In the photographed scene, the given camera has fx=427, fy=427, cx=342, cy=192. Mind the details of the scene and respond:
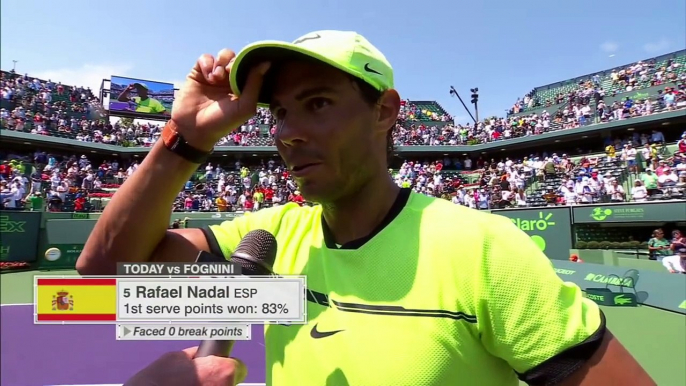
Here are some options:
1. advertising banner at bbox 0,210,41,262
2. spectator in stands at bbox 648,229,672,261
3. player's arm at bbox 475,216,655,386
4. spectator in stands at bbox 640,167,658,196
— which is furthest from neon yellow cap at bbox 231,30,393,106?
spectator in stands at bbox 640,167,658,196

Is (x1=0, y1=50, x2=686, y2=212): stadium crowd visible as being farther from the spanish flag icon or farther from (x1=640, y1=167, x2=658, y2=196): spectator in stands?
the spanish flag icon

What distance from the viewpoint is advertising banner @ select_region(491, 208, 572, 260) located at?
655 inches

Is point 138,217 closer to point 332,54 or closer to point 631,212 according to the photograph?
point 332,54

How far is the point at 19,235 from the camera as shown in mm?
16188

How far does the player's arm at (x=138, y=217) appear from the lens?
1.75 metres

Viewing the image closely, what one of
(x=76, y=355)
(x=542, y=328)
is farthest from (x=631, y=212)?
(x=542, y=328)

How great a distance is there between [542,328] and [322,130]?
96 centimetres

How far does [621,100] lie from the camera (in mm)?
27656

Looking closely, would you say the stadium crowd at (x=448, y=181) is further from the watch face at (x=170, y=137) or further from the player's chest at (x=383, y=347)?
the player's chest at (x=383, y=347)

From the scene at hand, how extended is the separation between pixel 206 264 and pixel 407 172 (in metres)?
26.6

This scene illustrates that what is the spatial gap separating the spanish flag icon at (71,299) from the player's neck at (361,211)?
91cm

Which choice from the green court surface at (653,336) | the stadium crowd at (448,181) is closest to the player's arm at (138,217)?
the green court surface at (653,336)

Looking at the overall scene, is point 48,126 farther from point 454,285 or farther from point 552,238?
point 454,285

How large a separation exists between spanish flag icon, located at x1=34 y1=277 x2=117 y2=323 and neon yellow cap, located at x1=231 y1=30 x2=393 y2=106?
→ 97 cm
